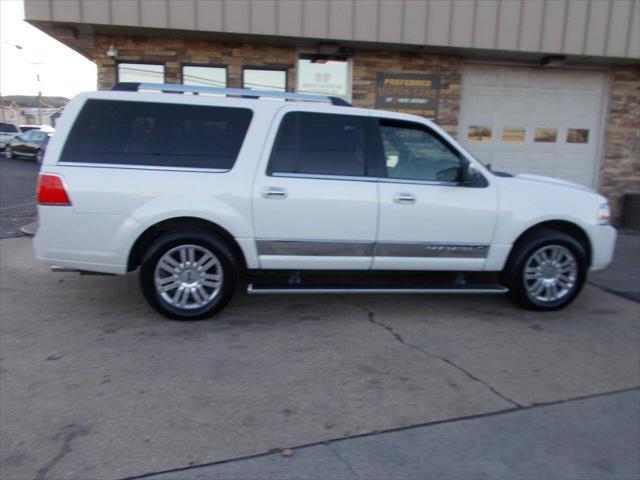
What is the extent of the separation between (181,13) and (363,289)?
18.4 feet

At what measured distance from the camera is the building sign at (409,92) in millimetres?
9828

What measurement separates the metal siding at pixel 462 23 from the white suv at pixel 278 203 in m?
4.32

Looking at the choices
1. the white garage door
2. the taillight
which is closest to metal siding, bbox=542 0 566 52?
the white garage door

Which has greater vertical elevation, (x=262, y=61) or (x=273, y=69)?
(x=262, y=61)

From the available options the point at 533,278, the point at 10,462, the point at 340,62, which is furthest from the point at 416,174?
the point at 340,62

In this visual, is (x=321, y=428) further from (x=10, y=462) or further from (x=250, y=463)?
(x=10, y=462)

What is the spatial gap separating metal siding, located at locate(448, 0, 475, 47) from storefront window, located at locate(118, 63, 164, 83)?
4847 millimetres

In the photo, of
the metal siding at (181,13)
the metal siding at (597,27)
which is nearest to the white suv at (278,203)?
the metal siding at (181,13)

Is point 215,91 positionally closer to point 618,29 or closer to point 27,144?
point 618,29

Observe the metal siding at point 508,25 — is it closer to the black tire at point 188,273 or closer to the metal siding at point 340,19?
the metal siding at point 340,19

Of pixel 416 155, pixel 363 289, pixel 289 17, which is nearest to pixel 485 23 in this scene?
pixel 289 17

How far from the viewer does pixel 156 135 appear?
492 cm

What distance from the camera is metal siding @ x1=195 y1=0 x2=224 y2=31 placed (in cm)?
848

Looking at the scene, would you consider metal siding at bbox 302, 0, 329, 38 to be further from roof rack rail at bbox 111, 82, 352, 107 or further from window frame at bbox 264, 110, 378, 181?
window frame at bbox 264, 110, 378, 181
